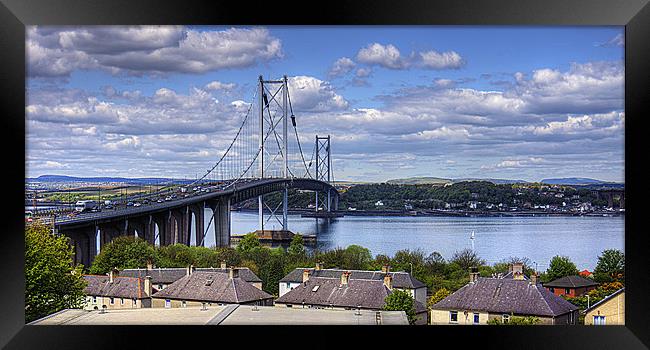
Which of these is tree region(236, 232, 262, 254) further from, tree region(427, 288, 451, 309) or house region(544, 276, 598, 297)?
house region(544, 276, 598, 297)

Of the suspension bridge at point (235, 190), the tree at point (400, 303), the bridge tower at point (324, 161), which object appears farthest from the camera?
the bridge tower at point (324, 161)

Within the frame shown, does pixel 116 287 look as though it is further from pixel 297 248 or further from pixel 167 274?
pixel 297 248

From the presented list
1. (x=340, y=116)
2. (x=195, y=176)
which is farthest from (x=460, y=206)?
(x=195, y=176)

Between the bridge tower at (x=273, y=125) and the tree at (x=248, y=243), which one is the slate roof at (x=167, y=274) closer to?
the tree at (x=248, y=243)

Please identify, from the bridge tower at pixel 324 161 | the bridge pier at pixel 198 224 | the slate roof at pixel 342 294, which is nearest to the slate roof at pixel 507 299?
the slate roof at pixel 342 294

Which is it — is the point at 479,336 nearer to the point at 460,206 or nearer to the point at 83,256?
the point at 83,256

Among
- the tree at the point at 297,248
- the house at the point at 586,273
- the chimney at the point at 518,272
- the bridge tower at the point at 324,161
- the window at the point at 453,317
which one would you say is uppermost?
the bridge tower at the point at 324,161

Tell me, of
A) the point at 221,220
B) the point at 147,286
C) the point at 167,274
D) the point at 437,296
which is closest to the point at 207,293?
the point at 147,286
